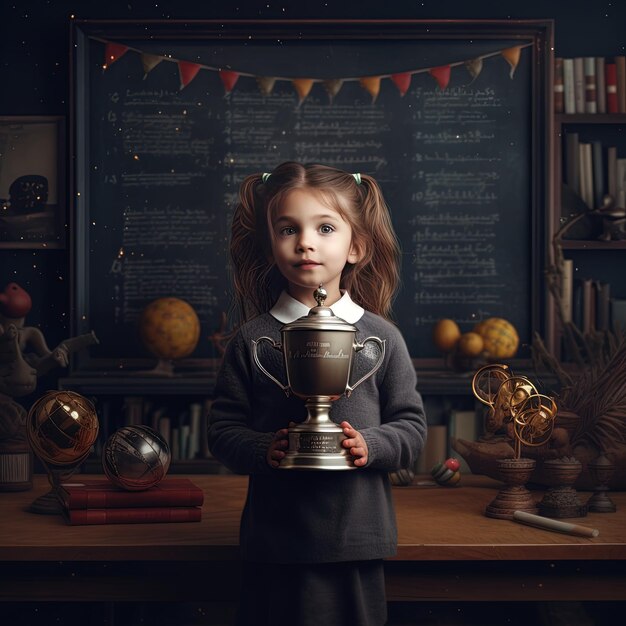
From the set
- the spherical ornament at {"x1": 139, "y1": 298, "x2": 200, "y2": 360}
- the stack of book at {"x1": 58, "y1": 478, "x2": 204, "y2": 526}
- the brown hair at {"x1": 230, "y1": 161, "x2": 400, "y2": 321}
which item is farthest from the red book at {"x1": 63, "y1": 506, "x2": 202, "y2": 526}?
the spherical ornament at {"x1": 139, "y1": 298, "x2": 200, "y2": 360}

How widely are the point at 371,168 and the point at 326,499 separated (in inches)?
90.6

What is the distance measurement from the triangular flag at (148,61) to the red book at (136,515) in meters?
2.16

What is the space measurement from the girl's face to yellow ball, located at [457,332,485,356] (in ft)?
5.98

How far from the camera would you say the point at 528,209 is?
143 inches

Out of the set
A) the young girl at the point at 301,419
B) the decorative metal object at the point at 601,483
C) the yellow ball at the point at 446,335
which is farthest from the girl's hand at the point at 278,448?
the yellow ball at the point at 446,335

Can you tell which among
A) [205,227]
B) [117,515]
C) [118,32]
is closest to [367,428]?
[117,515]

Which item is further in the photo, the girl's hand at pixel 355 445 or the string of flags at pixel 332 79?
the string of flags at pixel 332 79

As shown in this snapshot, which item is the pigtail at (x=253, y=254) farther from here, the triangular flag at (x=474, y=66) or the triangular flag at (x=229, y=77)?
the triangular flag at (x=474, y=66)

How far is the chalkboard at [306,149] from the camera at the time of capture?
3549 millimetres

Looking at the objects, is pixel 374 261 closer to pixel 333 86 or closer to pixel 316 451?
pixel 316 451

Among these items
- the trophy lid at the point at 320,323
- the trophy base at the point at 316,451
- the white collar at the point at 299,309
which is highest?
the white collar at the point at 299,309

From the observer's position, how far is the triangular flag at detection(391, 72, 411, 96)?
141 inches

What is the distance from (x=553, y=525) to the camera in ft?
5.65

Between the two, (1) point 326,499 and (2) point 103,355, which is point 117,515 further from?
(2) point 103,355
